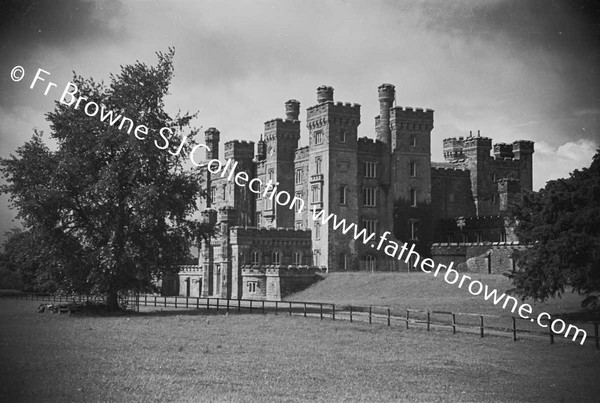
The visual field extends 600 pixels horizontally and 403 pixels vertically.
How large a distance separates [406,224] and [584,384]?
44.4 m

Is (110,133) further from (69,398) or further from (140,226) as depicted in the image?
(69,398)

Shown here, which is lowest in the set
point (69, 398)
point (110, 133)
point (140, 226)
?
point (69, 398)

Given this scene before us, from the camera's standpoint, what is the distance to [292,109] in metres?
72.0

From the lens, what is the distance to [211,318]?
36.2 metres

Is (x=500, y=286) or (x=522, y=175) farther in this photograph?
(x=522, y=175)

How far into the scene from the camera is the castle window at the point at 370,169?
6431 cm

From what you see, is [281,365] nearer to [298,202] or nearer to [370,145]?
[370,145]

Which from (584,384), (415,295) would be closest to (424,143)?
(415,295)

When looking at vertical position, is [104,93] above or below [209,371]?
above

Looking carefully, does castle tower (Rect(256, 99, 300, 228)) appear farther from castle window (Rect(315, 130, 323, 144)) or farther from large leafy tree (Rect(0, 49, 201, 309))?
large leafy tree (Rect(0, 49, 201, 309))

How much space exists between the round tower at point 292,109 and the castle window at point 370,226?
44.5 ft

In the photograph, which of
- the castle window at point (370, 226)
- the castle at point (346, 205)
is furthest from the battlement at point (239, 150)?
the castle window at point (370, 226)

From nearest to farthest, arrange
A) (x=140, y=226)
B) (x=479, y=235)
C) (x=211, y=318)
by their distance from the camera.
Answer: (x=211, y=318), (x=140, y=226), (x=479, y=235)

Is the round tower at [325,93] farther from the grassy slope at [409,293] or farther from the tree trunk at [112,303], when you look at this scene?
the tree trunk at [112,303]
